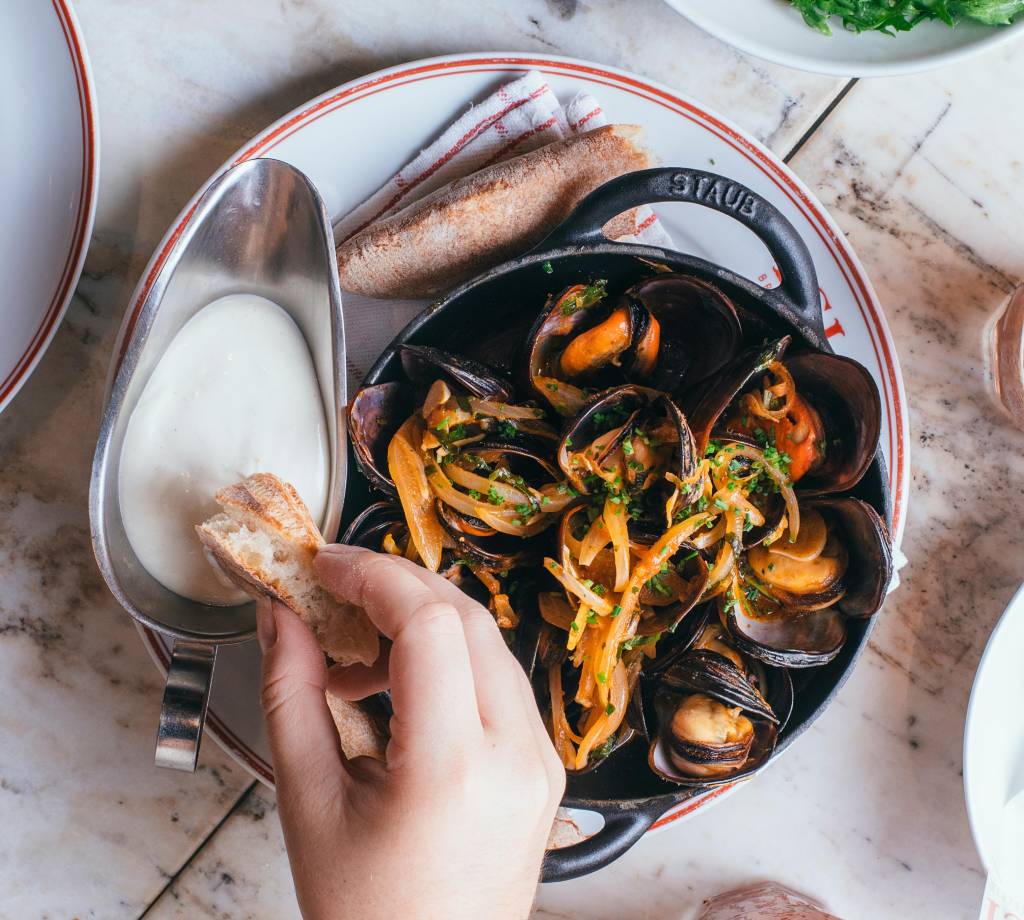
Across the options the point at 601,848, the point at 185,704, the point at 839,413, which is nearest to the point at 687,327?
the point at 839,413

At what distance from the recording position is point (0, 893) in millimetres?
1717

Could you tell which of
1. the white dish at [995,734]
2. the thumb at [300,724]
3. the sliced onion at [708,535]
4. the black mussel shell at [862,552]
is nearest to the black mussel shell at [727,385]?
the sliced onion at [708,535]

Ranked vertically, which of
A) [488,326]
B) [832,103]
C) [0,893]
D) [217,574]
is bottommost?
[0,893]

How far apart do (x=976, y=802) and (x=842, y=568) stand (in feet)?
2.10

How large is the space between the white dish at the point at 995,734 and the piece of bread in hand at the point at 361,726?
Result: 1051 mm

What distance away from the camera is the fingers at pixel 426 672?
39.2 inches

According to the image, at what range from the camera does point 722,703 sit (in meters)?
1.32

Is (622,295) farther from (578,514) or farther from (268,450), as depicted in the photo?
(268,450)

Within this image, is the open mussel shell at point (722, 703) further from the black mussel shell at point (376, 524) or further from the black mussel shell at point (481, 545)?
the black mussel shell at point (376, 524)

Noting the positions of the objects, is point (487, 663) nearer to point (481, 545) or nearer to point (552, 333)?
point (481, 545)

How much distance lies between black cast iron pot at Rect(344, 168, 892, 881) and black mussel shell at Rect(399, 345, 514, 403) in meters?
0.03

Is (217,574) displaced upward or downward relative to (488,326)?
downward

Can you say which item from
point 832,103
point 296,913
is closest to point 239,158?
point 832,103

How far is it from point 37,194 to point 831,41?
1338 millimetres
